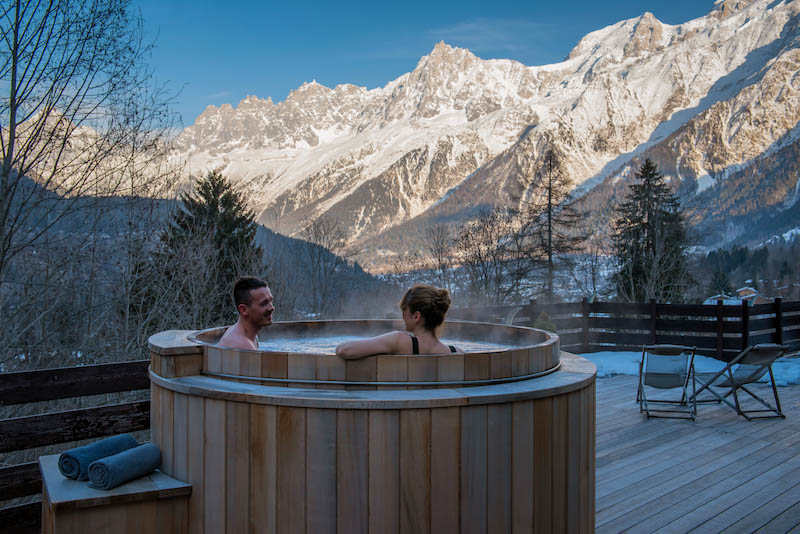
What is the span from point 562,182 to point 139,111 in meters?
17.6

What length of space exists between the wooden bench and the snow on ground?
5.25m

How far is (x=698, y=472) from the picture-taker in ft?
11.7

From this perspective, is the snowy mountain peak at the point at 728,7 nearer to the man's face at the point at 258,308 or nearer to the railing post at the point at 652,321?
the railing post at the point at 652,321

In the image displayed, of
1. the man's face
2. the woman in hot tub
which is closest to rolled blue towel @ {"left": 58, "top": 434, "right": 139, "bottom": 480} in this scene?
the man's face

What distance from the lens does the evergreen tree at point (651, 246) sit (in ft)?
52.5

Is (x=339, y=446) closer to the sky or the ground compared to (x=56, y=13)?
closer to the ground

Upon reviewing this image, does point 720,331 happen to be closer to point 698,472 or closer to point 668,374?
point 668,374

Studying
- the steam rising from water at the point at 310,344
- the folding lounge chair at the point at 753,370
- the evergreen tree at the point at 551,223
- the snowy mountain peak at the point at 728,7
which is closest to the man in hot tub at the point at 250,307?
the steam rising from water at the point at 310,344

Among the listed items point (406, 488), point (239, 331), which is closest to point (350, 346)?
point (406, 488)

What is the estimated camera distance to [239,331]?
281 centimetres

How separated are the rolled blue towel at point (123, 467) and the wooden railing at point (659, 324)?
552 cm

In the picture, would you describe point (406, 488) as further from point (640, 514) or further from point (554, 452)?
point (640, 514)

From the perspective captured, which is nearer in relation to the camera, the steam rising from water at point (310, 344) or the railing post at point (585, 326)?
the steam rising from water at point (310, 344)

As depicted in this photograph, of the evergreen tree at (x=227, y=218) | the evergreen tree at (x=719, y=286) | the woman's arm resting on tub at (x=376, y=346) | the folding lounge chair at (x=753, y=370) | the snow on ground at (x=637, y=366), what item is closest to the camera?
the woman's arm resting on tub at (x=376, y=346)
